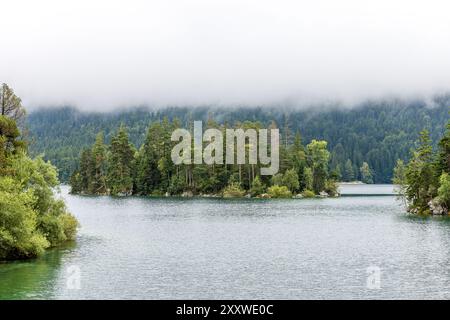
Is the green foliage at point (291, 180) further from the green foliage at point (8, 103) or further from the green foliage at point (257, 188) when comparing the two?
the green foliage at point (8, 103)

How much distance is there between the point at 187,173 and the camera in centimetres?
15625

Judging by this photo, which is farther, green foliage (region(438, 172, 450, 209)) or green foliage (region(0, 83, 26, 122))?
green foliage (region(438, 172, 450, 209))

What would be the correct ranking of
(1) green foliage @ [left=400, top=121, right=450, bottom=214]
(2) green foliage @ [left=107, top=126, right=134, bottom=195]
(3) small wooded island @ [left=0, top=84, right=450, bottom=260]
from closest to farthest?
(3) small wooded island @ [left=0, top=84, right=450, bottom=260] < (1) green foliage @ [left=400, top=121, right=450, bottom=214] < (2) green foliage @ [left=107, top=126, right=134, bottom=195]

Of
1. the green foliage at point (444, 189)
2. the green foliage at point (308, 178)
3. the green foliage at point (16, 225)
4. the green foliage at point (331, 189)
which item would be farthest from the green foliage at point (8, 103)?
the green foliage at point (331, 189)

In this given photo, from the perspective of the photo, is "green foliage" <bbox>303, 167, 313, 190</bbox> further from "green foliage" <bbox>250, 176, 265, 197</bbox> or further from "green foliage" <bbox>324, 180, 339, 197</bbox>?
"green foliage" <bbox>250, 176, 265, 197</bbox>

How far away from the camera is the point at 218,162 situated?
149375 mm

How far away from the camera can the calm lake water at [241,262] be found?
34688 mm

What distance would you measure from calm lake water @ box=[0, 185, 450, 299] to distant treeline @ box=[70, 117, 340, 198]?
229 ft

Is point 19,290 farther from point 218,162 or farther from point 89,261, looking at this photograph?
point 218,162

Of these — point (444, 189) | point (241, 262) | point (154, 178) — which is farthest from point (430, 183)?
→ point (154, 178)

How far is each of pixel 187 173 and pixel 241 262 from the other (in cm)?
11206

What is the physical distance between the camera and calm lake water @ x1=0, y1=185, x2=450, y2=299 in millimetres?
34688

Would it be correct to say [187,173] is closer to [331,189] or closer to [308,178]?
[308,178]

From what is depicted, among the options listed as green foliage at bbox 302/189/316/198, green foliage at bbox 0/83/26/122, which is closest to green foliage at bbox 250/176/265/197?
green foliage at bbox 302/189/316/198
